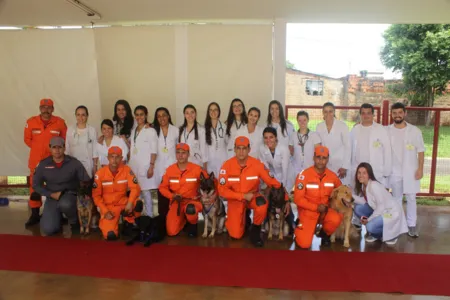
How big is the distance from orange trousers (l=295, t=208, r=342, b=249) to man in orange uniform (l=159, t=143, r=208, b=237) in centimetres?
131

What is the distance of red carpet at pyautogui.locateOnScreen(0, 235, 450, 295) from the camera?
3.52 m

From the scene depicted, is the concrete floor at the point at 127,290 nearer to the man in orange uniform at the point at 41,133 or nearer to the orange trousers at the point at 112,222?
the orange trousers at the point at 112,222

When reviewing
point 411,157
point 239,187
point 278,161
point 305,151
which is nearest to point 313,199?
point 278,161

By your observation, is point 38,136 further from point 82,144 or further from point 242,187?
point 242,187

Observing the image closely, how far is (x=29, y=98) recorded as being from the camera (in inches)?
254

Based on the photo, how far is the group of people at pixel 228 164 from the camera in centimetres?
466

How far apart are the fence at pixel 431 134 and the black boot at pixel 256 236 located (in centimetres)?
234

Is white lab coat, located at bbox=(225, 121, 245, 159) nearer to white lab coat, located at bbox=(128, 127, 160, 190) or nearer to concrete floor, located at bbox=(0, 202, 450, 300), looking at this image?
white lab coat, located at bbox=(128, 127, 160, 190)

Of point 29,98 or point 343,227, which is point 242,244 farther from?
point 29,98

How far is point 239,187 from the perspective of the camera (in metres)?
4.83

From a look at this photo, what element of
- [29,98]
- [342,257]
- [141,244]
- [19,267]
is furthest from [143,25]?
[342,257]

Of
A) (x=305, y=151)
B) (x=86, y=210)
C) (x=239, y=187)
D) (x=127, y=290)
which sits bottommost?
(x=127, y=290)

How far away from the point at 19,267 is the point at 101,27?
4088 mm

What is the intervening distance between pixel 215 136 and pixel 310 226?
6.46ft
